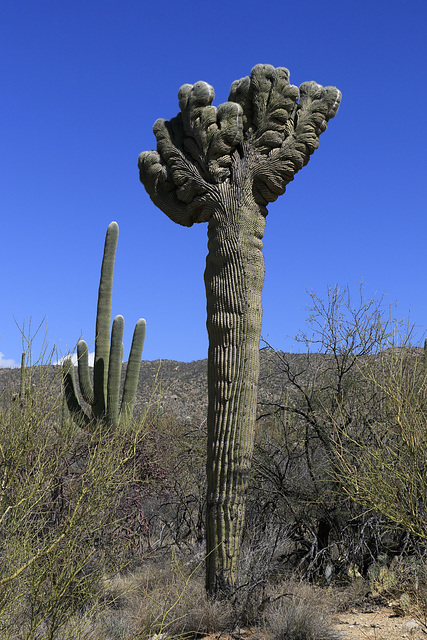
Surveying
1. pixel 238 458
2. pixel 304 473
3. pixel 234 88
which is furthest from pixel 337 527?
pixel 234 88

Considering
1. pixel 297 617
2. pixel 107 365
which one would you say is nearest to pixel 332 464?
pixel 297 617

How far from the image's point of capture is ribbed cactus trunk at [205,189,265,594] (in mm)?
7121

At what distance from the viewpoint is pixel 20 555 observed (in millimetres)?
5012

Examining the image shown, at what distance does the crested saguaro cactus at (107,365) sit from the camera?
38.9ft

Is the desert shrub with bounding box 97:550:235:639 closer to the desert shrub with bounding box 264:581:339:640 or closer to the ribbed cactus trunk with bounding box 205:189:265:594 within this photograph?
the ribbed cactus trunk with bounding box 205:189:265:594

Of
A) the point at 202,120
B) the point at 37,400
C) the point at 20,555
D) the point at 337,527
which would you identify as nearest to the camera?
the point at 20,555

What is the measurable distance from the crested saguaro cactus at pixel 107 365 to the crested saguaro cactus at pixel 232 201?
4.31 m

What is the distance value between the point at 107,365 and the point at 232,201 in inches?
216

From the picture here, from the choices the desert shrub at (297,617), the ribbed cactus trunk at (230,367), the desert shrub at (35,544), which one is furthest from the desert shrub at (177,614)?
the desert shrub at (35,544)

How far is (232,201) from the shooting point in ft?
24.9

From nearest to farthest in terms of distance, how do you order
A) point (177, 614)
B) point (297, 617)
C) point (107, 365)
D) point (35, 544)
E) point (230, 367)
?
point (35, 544), point (297, 617), point (177, 614), point (230, 367), point (107, 365)

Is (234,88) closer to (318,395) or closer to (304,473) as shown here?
(318,395)

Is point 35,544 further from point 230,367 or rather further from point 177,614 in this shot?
point 230,367

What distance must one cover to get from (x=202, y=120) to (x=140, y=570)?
627 centimetres
